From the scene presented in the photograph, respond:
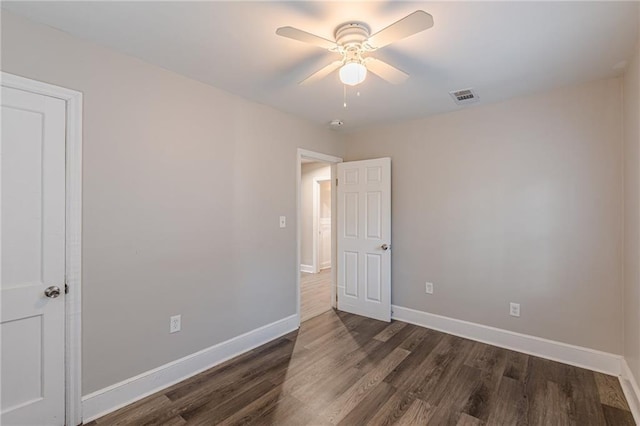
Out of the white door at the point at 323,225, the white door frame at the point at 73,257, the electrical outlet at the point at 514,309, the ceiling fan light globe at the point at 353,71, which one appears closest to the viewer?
the ceiling fan light globe at the point at 353,71

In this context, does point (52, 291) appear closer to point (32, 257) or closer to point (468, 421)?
point (32, 257)

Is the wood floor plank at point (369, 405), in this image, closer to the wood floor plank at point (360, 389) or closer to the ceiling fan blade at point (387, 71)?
the wood floor plank at point (360, 389)

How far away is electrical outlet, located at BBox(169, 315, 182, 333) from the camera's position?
7.86 feet

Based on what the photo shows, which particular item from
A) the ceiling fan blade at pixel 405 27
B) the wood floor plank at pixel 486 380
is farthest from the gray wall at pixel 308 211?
the ceiling fan blade at pixel 405 27

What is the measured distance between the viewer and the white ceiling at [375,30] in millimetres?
1650

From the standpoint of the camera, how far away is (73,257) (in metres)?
1.91

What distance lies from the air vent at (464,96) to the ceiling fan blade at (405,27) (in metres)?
1.48

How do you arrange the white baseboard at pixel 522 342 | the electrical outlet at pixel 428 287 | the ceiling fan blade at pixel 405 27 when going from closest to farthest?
the ceiling fan blade at pixel 405 27 < the white baseboard at pixel 522 342 < the electrical outlet at pixel 428 287

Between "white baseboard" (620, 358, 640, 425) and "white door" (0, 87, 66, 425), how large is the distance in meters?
3.78

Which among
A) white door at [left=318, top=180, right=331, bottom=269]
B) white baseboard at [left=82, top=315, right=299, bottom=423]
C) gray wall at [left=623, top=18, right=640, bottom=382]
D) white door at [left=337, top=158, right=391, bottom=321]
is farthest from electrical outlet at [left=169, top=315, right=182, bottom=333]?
white door at [left=318, top=180, right=331, bottom=269]

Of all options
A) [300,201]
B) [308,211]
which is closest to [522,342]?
[300,201]

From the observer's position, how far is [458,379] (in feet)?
Result: 7.94

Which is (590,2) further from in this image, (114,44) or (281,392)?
(281,392)

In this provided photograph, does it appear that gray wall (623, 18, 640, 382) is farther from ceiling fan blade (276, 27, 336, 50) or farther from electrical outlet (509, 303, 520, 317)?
ceiling fan blade (276, 27, 336, 50)
